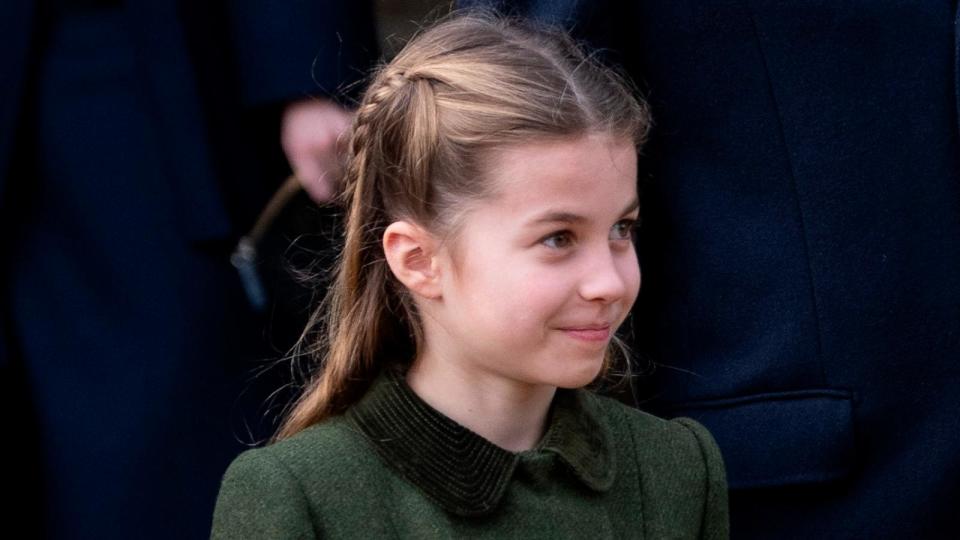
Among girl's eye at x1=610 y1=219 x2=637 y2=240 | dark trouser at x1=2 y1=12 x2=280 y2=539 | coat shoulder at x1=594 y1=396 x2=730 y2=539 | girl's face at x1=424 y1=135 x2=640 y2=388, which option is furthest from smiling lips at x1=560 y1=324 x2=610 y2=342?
dark trouser at x1=2 y1=12 x2=280 y2=539

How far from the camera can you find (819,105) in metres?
2.63

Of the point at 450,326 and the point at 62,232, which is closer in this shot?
the point at 450,326

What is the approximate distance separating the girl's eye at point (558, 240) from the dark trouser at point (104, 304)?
871 millimetres

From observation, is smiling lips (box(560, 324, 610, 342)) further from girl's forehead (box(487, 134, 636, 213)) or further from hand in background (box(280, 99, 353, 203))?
hand in background (box(280, 99, 353, 203))

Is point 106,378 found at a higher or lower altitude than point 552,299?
lower

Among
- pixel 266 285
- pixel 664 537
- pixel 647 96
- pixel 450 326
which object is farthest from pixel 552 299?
pixel 266 285

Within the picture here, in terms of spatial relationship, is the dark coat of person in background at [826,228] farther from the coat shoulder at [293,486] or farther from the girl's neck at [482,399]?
the coat shoulder at [293,486]

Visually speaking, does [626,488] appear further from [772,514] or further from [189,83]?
[189,83]

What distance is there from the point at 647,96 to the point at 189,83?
2.25 feet

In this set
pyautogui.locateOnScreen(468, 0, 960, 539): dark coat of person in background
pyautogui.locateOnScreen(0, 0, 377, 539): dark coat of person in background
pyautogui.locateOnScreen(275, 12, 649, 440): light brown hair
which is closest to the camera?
pyautogui.locateOnScreen(275, 12, 649, 440): light brown hair

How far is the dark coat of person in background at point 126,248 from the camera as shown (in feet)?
9.60

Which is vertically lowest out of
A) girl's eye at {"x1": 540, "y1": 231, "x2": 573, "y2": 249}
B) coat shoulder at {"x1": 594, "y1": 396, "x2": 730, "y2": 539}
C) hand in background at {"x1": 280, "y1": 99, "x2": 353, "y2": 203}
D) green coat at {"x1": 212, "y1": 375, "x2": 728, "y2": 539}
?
coat shoulder at {"x1": 594, "y1": 396, "x2": 730, "y2": 539}

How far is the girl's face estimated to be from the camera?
2230 millimetres

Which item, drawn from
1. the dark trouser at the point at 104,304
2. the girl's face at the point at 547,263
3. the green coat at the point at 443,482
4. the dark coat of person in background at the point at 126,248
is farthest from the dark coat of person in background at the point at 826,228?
the dark trouser at the point at 104,304
